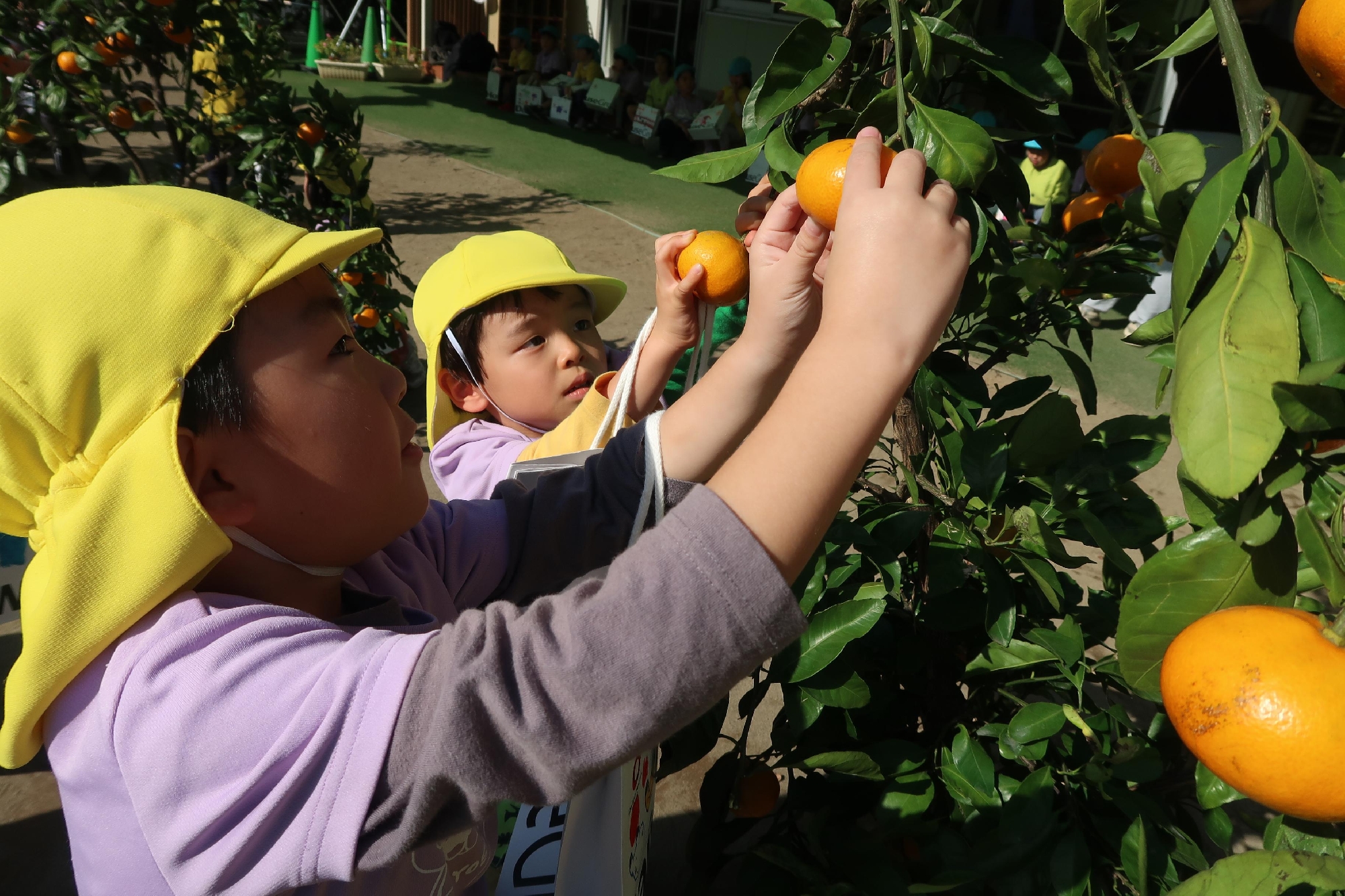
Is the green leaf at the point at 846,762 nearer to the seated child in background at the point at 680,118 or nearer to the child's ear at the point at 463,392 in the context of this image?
the child's ear at the point at 463,392

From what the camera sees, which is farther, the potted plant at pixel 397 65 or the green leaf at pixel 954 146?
the potted plant at pixel 397 65

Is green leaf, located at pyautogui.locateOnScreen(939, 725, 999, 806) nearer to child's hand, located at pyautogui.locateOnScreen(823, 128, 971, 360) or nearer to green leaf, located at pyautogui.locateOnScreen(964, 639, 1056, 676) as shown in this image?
green leaf, located at pyautogui.locateOnScreen(964, 639, 1056, 676)

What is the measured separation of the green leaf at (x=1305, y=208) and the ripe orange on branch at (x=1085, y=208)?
72cm

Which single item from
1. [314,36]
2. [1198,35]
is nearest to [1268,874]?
[1198,35]

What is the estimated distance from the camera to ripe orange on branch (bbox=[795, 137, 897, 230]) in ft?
2.82

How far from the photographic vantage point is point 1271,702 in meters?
0.65

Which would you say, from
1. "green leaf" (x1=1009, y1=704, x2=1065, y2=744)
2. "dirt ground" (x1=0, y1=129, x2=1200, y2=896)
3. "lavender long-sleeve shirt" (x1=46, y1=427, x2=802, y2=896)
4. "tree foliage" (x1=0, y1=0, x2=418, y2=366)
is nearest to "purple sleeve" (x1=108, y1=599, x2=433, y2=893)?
"lavender long-sleeve shirt" (x1=46, y1=427, x2=802, y2=896)

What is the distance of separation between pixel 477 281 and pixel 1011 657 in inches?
47.1

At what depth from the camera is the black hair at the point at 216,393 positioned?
80cm

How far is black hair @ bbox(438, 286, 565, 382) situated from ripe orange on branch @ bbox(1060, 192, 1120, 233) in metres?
0.97

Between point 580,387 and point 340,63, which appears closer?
point 580,387

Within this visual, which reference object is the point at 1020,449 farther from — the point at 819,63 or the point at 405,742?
the point at 405,742

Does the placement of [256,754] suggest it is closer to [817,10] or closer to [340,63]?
[817,10]

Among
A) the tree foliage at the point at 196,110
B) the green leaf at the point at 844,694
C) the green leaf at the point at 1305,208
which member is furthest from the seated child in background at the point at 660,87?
the green leaf at the point at 1305,208
